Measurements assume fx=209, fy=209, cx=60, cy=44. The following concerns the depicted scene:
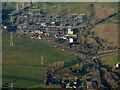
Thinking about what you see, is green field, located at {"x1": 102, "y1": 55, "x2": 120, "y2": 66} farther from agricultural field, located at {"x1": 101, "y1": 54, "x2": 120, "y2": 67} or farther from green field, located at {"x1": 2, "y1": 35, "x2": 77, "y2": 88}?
green field, located at {"x1": 2, "y1": 35, "x2": 77, "y2": 88}

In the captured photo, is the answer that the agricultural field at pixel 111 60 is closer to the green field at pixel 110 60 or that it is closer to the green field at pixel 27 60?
the green field at pixel 110 60

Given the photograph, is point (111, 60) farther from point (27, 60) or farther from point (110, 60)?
point (27, 60)

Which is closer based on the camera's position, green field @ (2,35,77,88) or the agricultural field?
green field @ (2,35,77,88)

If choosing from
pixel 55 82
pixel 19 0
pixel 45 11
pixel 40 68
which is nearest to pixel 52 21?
pixel 45 11

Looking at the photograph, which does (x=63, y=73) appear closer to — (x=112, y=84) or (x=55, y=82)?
(x=55, y=82)

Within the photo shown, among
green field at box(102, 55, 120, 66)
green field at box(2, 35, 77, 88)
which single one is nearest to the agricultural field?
green field at box(102, 55, 120, 66)
